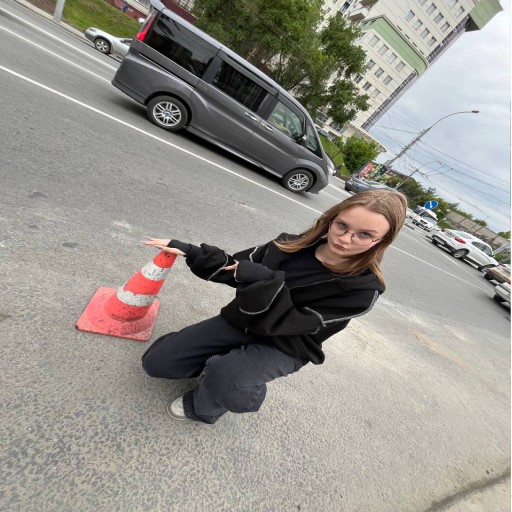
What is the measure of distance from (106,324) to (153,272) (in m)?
0.48

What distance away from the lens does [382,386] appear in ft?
9.08

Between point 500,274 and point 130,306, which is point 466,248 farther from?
point 130,306

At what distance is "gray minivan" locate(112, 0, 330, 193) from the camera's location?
5316mm

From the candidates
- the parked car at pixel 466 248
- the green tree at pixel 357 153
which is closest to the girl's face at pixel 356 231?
the parked car at pixel 466 248

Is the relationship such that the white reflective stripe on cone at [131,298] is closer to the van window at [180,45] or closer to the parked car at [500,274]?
the van window at [180,45]

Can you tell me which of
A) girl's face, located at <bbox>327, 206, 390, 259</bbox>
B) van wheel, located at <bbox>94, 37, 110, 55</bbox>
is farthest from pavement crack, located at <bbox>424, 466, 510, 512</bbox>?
van wheel, located at <bbox>94, 37, 110, 55</bbox>

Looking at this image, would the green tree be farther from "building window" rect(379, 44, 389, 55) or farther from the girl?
"building window" rect(379, 44, 389, 55)

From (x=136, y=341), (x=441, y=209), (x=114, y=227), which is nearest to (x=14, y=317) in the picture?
(x=136, y=341)

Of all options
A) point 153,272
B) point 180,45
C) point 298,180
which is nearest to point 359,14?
point 298,180

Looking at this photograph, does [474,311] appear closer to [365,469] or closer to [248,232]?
[248,232]

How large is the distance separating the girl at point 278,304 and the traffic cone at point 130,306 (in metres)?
0.31

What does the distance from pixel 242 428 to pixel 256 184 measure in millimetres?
5252

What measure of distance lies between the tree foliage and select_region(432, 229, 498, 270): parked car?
50.2 ft

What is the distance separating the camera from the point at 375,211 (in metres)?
1.29
